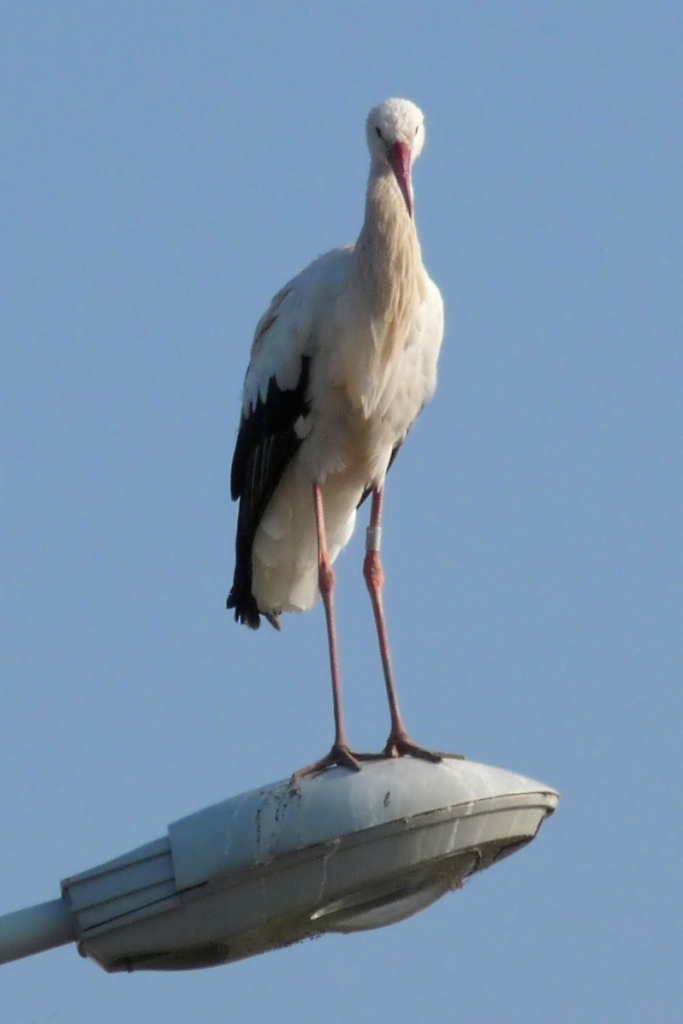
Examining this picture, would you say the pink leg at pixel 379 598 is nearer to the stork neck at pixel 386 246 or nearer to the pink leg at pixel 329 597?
the pink leg at pixel 329 597

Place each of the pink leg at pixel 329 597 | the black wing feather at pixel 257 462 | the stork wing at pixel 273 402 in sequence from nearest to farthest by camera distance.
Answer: the pink leg at pixel 329 597 < the stork wing at pixel 273 402 < the black wing feather at pixel 257 462

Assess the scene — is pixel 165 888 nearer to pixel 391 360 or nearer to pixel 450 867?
pixel 450 867

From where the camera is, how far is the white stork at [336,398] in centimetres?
830

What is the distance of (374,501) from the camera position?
901cm

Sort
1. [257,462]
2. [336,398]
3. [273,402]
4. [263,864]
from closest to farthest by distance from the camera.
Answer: [263,864]
[336,398]
[273,402]
[257,462]

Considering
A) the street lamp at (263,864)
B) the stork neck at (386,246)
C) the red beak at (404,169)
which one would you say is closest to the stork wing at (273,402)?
the stork neck at (386,246)

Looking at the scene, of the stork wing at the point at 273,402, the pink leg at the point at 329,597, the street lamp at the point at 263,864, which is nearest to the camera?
the street lamp at the point at 263,864

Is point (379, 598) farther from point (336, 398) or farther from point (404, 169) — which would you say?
point (404, 169)

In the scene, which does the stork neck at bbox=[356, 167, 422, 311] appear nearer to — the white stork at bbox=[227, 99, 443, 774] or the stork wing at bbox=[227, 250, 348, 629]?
the white stork at bbox=[227, 99, 443, 774]

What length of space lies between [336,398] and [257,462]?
1.99ft

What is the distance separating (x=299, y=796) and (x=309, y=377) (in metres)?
3.65

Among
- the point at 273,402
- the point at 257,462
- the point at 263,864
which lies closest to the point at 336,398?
the point at 273,402

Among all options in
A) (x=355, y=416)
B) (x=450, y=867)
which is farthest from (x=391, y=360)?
(x=450, y=867)

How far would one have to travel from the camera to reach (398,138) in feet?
27.3
